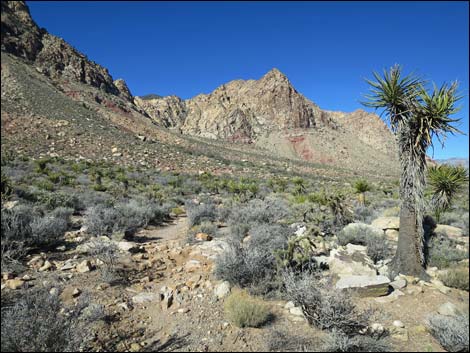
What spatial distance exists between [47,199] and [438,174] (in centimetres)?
1282

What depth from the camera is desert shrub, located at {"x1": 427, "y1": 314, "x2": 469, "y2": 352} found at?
11.8 feet

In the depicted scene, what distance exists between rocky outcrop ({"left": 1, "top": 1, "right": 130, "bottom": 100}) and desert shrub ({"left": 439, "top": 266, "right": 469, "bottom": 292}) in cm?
5276

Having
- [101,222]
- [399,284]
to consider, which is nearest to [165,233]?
[101,222]

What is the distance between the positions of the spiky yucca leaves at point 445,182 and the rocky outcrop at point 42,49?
51523 millimetres

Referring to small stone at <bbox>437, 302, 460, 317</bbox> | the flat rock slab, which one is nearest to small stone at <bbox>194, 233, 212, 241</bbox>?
the flat rock slab

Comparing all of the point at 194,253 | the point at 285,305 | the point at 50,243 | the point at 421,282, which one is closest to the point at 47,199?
the point at 50,243

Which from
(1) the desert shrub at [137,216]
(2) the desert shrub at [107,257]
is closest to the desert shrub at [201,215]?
(1) the desert shrub at [137,216]

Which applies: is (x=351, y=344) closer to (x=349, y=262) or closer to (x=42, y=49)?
(x=349, y=262)

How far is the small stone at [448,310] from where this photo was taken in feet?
14.9

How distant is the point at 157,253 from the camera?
23.5 feet

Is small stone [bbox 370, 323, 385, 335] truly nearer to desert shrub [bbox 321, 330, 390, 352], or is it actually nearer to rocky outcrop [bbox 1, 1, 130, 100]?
desert shrub [bbox 321, 330, 390, 352]

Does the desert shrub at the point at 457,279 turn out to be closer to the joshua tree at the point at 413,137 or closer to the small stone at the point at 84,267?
the joshua tree at the point at 413,137

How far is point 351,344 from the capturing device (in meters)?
3.52

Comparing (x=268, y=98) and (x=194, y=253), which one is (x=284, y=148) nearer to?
(x=268, y=98)
